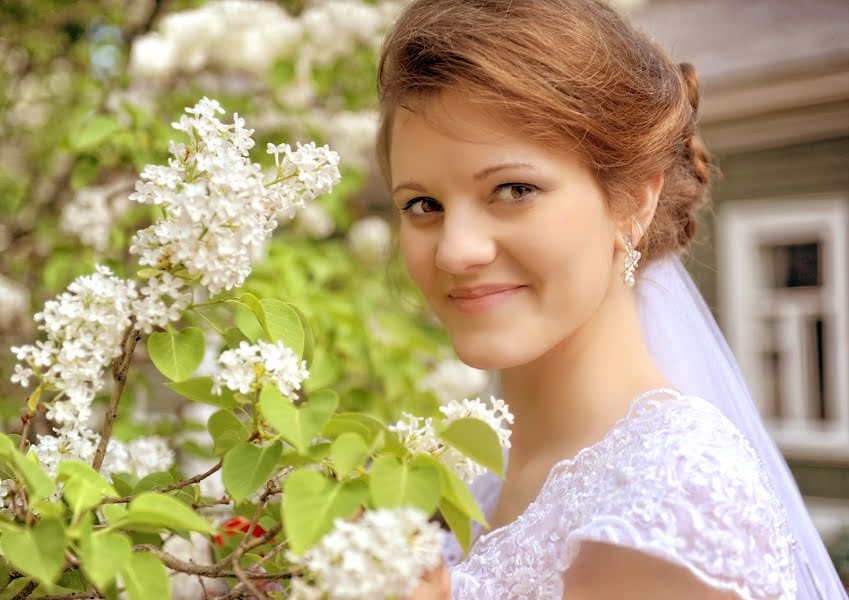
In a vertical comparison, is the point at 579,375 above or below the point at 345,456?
above

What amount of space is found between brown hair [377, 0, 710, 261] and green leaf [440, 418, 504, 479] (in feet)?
1.98

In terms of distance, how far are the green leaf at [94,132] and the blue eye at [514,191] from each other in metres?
1.39

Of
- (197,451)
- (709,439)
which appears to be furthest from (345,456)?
(197,451)

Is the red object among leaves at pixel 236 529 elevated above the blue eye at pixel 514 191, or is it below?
below

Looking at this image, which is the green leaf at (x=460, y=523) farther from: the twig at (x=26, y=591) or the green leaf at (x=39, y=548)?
the twig at (x=26, y=591)

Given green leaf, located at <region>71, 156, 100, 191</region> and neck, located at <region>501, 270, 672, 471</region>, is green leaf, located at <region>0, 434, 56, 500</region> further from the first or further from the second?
green leaf, located at <region>71, 156, 100, 191</region>

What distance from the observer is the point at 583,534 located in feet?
3.59

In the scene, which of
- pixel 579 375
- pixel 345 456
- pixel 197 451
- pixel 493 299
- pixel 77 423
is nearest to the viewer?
pixel 345 456

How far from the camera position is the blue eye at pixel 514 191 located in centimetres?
130

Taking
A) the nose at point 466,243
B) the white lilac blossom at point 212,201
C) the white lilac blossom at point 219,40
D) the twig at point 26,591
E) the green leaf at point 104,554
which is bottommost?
the twig at point 26,591

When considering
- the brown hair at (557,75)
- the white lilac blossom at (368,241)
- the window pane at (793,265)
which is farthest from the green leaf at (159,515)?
the window pane at (793,265)

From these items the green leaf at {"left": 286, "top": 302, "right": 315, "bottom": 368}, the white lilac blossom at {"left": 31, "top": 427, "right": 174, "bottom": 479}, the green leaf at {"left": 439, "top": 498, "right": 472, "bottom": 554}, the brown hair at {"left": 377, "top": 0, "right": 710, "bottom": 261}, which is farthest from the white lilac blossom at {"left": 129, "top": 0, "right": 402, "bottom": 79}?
the green leaf at {"left": 439, "top": 498, "right": 472, "bottom": 554}

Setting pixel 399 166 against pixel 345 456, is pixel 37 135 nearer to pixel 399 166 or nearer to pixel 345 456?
pixel 399 166

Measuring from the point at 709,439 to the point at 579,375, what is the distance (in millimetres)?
351
